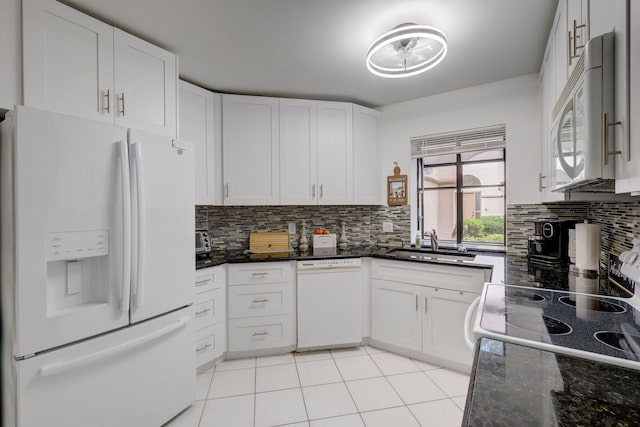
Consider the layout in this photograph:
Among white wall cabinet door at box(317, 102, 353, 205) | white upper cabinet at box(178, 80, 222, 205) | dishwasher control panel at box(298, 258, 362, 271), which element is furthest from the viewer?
white wall cabinet door at box(317, 102, 353, 205)

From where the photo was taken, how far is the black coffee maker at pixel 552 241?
80.0 inches

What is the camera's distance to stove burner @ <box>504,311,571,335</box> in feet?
3.17

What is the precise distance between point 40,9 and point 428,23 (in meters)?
2.06

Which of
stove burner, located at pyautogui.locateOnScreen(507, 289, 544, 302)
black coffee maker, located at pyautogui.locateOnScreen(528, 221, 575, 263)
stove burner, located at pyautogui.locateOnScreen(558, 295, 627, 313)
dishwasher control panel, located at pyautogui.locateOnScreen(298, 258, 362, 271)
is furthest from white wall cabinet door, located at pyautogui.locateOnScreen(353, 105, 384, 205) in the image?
stove burner, located at pyautogui.locateOnScreen(558, 295, 627, 313)

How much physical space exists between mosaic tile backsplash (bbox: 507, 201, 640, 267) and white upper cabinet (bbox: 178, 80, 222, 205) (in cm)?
263

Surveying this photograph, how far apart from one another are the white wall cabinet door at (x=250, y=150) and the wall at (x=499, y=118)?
52.5 inches

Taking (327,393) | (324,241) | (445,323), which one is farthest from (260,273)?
(445,323)

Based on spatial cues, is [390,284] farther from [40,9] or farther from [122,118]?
[40,9]

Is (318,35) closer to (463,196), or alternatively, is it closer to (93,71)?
(93,71)

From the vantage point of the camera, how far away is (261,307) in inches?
100

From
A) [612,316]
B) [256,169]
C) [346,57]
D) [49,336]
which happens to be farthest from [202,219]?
[612,316]

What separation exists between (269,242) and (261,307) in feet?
2.14

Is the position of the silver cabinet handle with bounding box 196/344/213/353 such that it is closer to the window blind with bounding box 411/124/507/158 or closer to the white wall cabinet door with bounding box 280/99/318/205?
the white wall cabinet door with bounding box 280/99/318/205

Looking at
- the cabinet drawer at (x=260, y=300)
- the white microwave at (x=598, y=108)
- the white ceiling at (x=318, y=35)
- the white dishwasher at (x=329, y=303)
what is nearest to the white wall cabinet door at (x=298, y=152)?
the white ceiling at (x=318, y=35)
